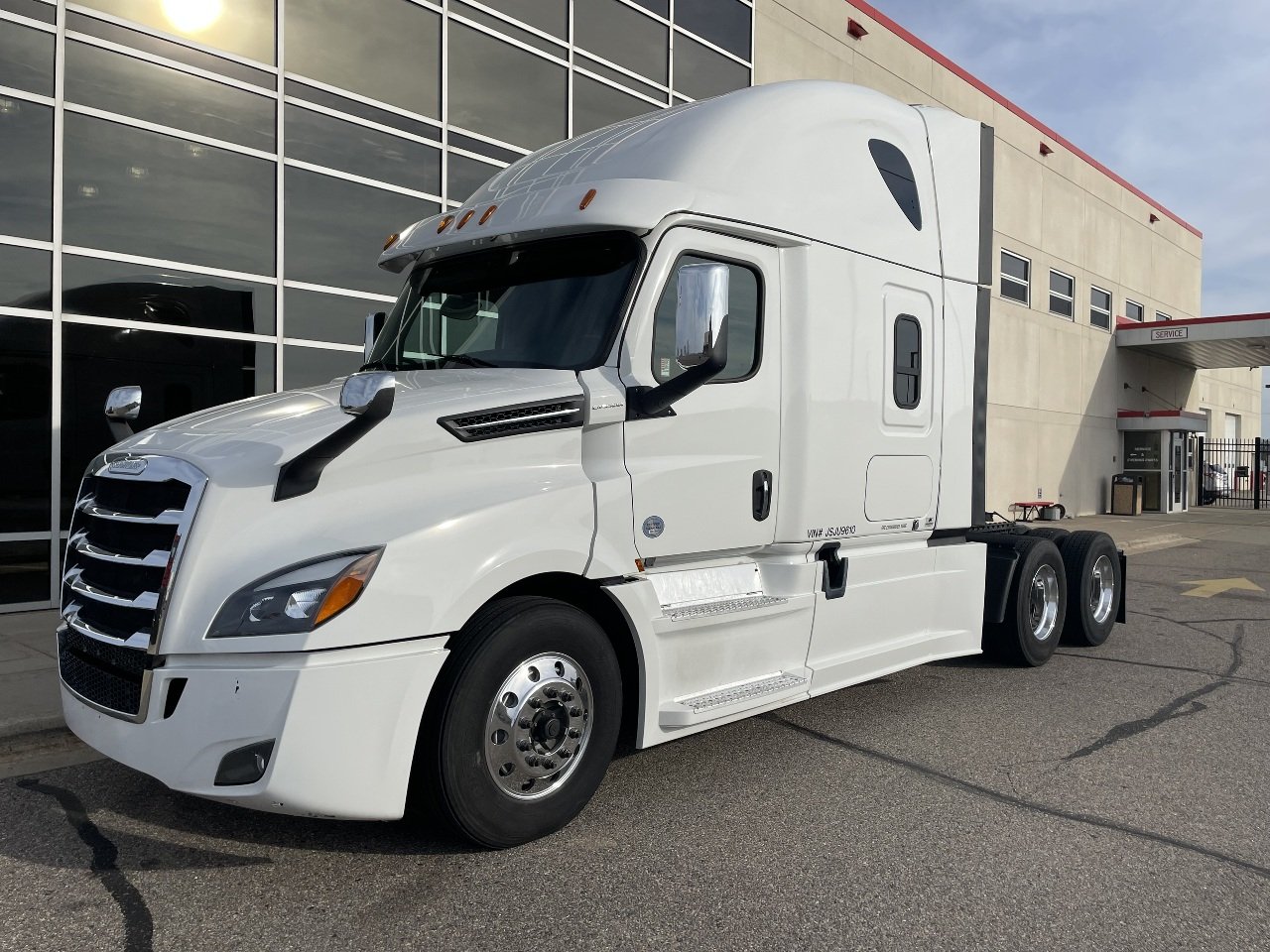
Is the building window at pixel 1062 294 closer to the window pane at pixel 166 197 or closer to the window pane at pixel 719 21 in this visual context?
the window pane at pixel 719 21

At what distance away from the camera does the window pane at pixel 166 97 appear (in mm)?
9586

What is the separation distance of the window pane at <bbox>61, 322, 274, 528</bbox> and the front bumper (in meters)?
6.88

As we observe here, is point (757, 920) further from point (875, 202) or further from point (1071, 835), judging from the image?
point (875, 202)

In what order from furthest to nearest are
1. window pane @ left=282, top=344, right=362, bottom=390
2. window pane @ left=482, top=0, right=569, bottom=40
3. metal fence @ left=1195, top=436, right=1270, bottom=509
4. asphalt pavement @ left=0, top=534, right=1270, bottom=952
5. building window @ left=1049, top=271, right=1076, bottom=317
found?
metal fence @ left=1195, top=436, right=1270, bottom=509
building window @ left=1049, top=271, right=1076, bottom=317
window pane @ left=482, top=0, right=569, bottom=40
window pane @ left=282, top=344, right=362, bottom=390
asphalt pavement @ left=0, top=534, right=1270, bottom=952

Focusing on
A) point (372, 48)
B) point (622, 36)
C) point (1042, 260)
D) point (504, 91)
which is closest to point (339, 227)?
point (372, 48)

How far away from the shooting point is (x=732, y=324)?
492 centimetres

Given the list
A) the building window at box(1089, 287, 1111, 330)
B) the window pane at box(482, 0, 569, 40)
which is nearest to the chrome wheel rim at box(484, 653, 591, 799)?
the window pane at box(482, 0, 569, 40)

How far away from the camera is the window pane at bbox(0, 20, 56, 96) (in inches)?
359

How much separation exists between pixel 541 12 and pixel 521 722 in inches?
460

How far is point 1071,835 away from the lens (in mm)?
4234

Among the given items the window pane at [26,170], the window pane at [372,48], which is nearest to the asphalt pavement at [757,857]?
A: the window pane at [26,170]

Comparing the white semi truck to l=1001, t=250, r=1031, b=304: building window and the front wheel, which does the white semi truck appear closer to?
the front wheel

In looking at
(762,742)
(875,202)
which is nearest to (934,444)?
(875,202)

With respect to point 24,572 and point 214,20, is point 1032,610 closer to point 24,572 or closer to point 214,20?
point 24,572
